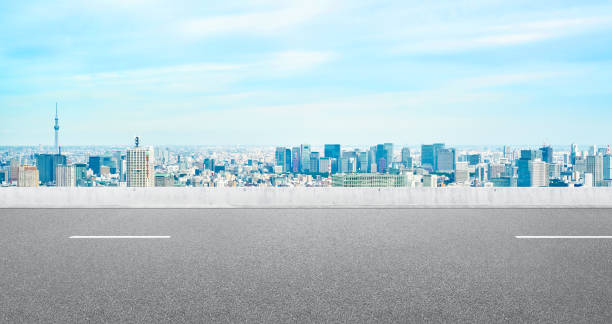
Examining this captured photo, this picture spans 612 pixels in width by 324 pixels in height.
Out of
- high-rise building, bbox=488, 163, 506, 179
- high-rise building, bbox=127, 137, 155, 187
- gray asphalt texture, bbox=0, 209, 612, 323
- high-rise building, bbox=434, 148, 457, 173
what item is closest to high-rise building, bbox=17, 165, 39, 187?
high-rise building, bbox=127, 137, 155, 187

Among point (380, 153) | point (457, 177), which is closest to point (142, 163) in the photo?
point (457, 177)

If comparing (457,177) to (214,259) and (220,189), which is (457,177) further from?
(214,259)

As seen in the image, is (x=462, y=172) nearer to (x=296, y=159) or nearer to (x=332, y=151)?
(x=296, y=159)

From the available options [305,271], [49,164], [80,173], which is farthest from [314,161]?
[305,271]

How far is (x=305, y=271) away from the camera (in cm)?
631

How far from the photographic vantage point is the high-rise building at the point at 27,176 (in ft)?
54.3

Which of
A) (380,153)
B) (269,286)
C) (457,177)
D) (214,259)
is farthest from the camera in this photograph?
(380,153)

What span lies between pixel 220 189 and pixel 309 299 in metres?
8.43

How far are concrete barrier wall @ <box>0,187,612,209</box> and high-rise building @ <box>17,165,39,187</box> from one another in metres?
3.35

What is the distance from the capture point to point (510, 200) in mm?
13195

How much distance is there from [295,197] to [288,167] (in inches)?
1326

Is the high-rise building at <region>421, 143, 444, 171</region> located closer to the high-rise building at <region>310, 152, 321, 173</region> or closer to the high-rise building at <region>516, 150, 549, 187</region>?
the high-rise building at <region>310, 152, 321, 173</region>

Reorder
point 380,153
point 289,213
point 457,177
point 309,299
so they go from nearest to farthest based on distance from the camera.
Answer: point 309,299
point 289,213
point 457,177
point 380,153

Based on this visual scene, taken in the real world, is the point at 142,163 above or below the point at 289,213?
above
